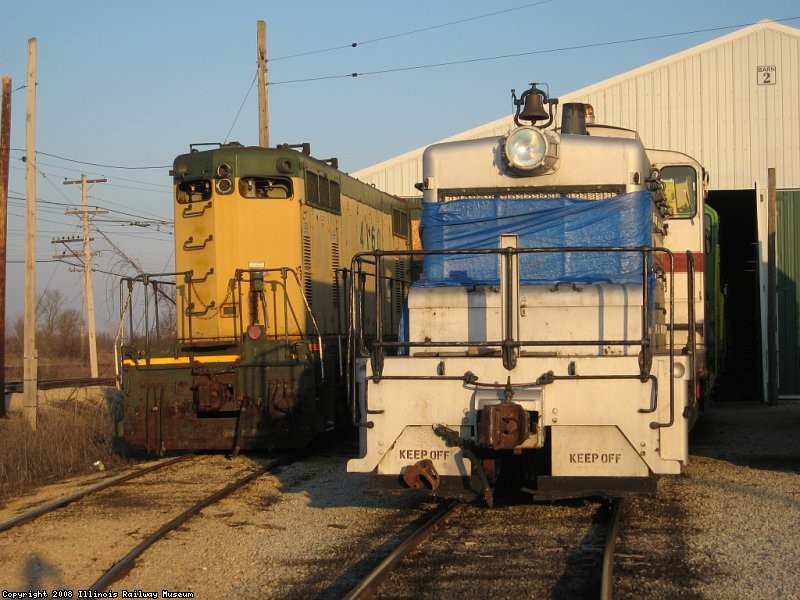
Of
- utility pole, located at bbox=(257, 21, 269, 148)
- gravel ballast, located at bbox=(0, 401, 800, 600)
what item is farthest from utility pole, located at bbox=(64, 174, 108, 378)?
gravel ballast, located at bbox=(0, 401, 800, 600)

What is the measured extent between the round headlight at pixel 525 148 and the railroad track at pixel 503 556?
2835 mm

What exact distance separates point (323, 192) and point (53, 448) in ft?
16.4

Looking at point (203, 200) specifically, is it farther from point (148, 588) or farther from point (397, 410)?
point (148, 588)

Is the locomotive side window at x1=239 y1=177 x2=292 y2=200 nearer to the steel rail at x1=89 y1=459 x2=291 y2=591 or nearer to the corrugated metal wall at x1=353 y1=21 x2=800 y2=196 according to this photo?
the steel rail at x1=89 y1=459 x2=291 y2=591

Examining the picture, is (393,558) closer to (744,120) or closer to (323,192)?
(323,192)

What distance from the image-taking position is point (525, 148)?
7.99 m

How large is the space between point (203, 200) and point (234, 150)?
75cm

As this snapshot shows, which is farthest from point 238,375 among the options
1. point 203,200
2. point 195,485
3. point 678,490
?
point 678,490

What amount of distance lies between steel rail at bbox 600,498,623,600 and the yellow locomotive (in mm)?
3756

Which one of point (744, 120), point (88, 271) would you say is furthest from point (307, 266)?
point (88, 271)

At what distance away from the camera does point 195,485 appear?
1018 centimetres

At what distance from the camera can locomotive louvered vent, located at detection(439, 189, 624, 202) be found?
8125 mm

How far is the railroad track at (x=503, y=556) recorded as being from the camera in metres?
5.75

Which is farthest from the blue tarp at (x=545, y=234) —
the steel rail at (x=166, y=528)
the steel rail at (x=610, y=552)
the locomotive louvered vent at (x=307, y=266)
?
the locomotive louvered vent at (x=307, y=266)
